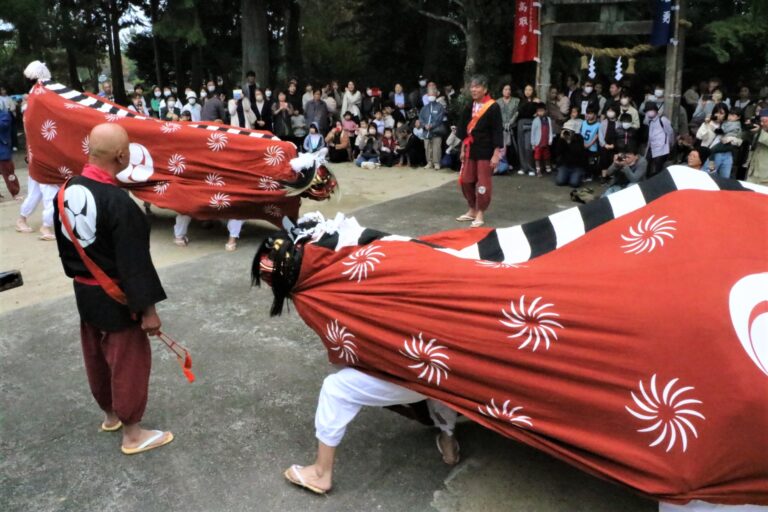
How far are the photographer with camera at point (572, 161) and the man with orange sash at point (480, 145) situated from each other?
3031 millimetres

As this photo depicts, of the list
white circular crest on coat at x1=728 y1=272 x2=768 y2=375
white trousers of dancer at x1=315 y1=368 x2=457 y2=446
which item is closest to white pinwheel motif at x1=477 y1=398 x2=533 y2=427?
white trousers of dancer at x1=315 y1=368 x2=457 y2=446

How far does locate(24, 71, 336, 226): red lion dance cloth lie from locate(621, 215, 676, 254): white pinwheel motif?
12.4ft

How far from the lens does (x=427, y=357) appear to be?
8.26 feet

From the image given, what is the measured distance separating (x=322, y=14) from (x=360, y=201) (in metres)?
18.7

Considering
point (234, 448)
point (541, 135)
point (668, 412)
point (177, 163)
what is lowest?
point (234, 448)

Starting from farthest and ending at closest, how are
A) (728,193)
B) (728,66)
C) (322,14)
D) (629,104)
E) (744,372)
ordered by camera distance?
(322,14) → (728,66) → (629,104) → (728,193) → (744,372)

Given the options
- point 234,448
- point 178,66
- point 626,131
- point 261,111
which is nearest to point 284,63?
point 178,66

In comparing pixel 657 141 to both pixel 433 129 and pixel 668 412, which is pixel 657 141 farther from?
pixel 668 412

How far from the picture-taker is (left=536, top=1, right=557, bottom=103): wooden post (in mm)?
11488

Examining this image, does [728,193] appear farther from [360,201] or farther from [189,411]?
[360,201]

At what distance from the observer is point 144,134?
6.26 m

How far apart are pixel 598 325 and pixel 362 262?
3.16 ft

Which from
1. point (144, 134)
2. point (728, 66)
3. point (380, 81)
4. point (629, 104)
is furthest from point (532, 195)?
point (380, 81)

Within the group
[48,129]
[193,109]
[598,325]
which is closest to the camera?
[598,325]
